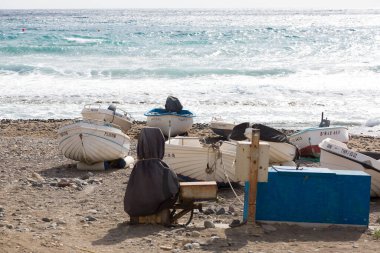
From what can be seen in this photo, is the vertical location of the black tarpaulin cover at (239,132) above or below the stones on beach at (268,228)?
above

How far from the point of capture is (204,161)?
42.3 feet

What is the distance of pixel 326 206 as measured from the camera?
31.8 ft

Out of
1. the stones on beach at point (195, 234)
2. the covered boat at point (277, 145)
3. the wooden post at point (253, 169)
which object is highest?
the wooden post at point (253, 169)

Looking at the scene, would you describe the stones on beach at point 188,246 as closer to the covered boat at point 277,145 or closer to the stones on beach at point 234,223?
the stones on beach at point 234,223

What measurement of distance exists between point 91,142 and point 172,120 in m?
4.63

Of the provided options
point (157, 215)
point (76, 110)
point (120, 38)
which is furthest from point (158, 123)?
point (120, 38)

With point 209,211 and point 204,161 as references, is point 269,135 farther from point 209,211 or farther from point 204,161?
point 209,211

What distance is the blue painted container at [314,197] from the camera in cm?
961

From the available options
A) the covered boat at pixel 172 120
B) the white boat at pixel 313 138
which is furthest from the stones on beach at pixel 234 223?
the covered boat at pixel 172 120

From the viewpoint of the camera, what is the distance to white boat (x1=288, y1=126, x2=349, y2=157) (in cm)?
1652

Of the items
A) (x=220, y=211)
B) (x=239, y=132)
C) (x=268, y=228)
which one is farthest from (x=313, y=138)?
(x=268, y=228)

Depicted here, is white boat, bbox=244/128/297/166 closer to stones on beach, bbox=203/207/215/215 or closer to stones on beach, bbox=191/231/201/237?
stones on beach, bbox=203/207/215/215

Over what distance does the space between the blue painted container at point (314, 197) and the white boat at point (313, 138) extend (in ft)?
22.3

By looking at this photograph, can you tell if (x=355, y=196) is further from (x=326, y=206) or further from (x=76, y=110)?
(x=76, y=110)
